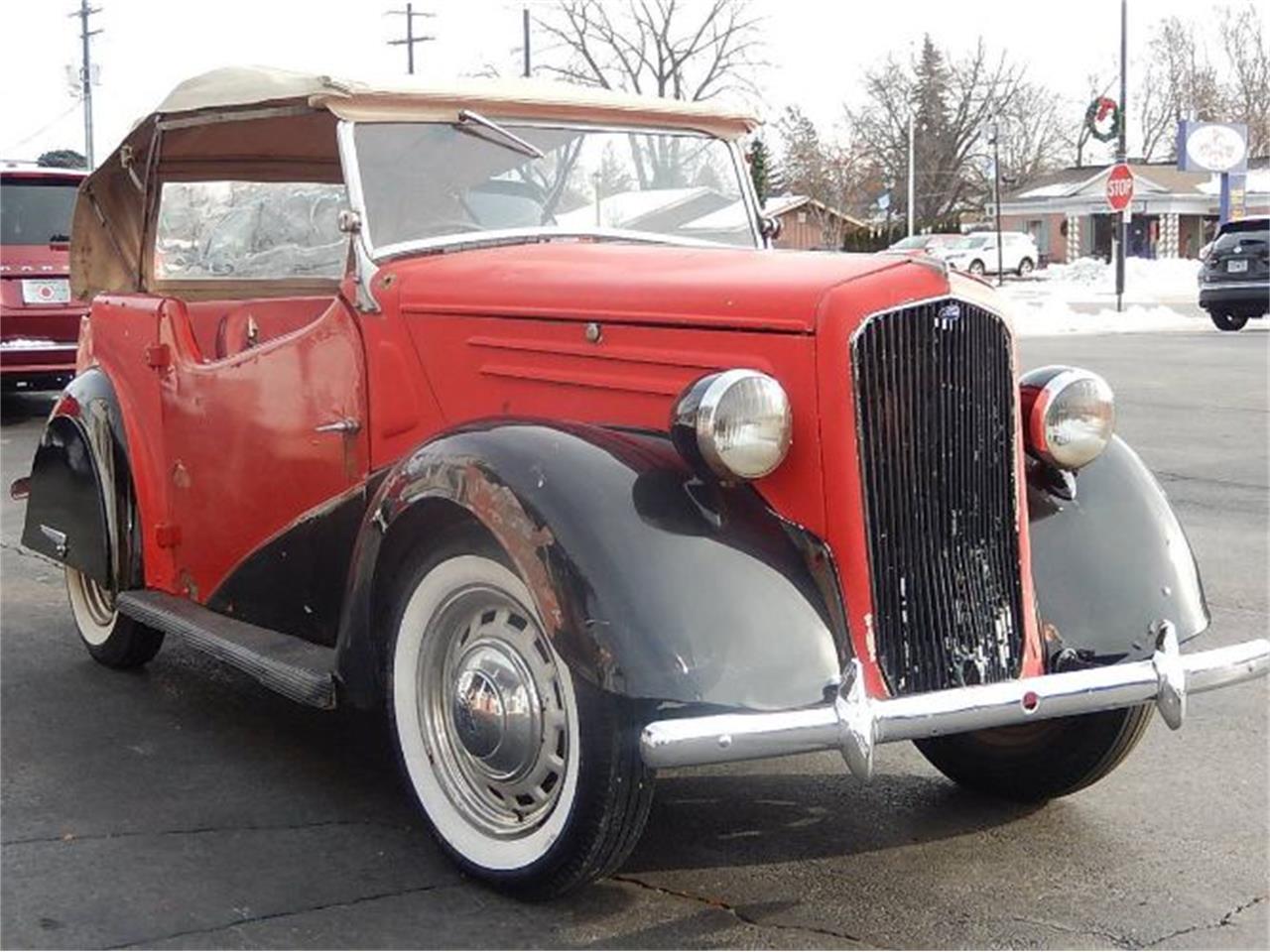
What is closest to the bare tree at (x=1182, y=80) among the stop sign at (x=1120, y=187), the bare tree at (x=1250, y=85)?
the bare tree at (x=1250, y=85)

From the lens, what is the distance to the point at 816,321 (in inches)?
136

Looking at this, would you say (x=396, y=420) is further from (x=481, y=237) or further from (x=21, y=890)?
(x=21, y=890)

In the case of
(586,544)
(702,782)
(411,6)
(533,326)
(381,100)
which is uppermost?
(411,6)

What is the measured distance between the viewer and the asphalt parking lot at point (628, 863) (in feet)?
11.0

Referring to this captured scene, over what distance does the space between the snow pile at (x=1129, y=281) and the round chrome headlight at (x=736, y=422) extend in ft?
109

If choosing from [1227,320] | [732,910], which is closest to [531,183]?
[732,910]

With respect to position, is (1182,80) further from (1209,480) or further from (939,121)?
(1209,480)

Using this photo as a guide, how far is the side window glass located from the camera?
4914 mm

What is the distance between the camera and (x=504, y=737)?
11.6 ft

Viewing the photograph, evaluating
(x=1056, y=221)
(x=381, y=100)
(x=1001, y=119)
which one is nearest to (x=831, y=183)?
(x=1056, y=221)

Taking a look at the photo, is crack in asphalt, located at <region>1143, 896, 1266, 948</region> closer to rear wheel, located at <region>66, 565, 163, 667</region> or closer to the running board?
the running board

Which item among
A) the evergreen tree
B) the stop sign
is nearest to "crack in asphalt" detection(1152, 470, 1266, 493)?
the stop sign

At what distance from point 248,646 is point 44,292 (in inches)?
381

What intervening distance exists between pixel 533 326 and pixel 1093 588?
1529 mm
